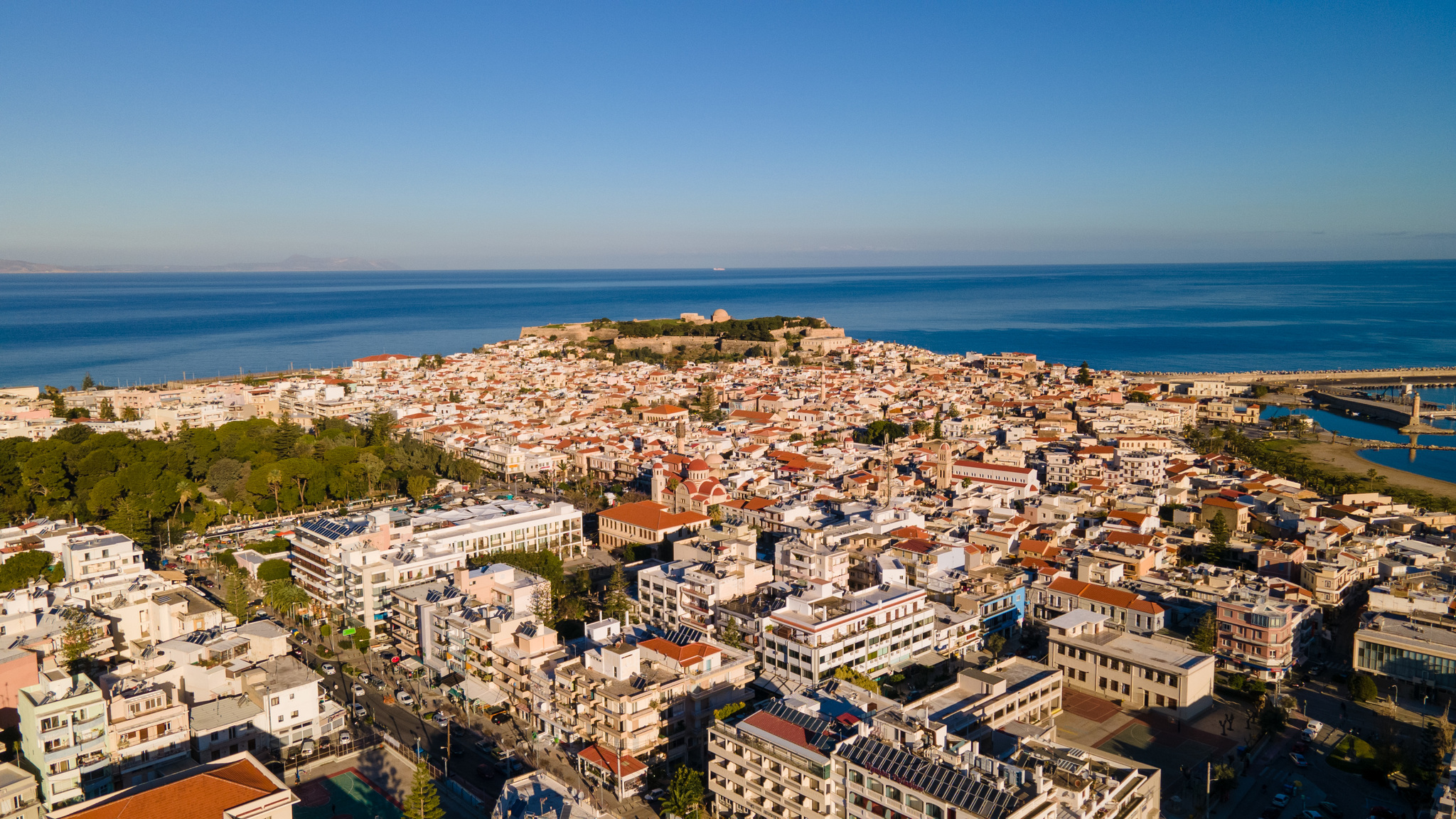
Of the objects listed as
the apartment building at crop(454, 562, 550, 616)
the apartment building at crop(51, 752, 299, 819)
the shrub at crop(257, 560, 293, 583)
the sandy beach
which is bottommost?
the sandy beach

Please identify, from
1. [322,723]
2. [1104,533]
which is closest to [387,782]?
[322,723]

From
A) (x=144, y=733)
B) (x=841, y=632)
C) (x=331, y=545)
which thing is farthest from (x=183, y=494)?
(x=841, y=632)

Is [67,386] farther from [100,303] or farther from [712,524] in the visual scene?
[100,303]

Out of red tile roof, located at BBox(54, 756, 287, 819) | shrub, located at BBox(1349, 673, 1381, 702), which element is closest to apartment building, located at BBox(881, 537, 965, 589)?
shrub, located at BBox(1349, 673, 1381, 702)

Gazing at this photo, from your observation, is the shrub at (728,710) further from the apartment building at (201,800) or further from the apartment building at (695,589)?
the apartment building at (201,800)

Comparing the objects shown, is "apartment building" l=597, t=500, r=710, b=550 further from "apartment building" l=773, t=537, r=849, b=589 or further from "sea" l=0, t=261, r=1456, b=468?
"sea" l=0, t=261, r=1456, b=468
